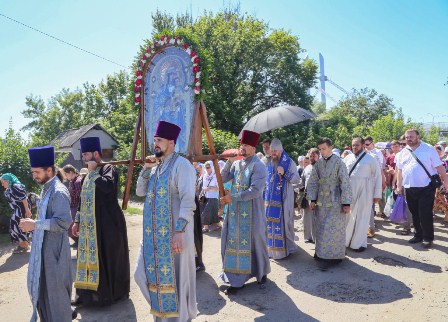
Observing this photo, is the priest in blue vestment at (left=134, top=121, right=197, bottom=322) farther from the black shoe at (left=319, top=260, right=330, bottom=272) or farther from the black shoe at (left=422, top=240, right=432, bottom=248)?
the black shoe at (left=422, top=240, right=432, bottom=248)

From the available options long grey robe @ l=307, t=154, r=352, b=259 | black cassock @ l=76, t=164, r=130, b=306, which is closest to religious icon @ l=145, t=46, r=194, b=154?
black cassock @ l=76, t=164, r=130, b=306

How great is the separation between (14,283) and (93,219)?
2.48m

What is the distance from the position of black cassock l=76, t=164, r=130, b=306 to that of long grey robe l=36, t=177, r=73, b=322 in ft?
3.18

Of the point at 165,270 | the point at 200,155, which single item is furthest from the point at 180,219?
the point at 200,155

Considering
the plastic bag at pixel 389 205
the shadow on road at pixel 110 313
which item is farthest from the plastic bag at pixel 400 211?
the shadow on road at pixel 110 313

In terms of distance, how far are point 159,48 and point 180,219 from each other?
10.8 ft

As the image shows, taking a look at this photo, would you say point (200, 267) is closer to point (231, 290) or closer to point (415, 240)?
point (231, 290)

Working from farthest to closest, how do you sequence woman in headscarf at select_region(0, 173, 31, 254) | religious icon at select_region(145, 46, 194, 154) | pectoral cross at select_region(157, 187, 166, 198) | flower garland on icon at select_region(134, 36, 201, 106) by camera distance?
1. woman in headscarf at select_region(0, 173, 31, 254)
2. religious icon at select_region(145, 46, 194, 154)
3. flower garland on icon at select_region(134, 36, 201, 106)
4. pectoral cross at select_region(157, 187, 166, 198)

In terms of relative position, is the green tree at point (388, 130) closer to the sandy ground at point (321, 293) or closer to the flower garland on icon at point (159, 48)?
the sandy ground at point (321, 293)

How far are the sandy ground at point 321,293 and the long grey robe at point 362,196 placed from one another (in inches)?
12.6

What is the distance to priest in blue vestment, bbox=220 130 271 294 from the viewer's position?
4918 millimetres

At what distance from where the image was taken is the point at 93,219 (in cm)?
452

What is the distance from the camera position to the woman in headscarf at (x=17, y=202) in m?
7.31

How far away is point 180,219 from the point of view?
3.28 m
